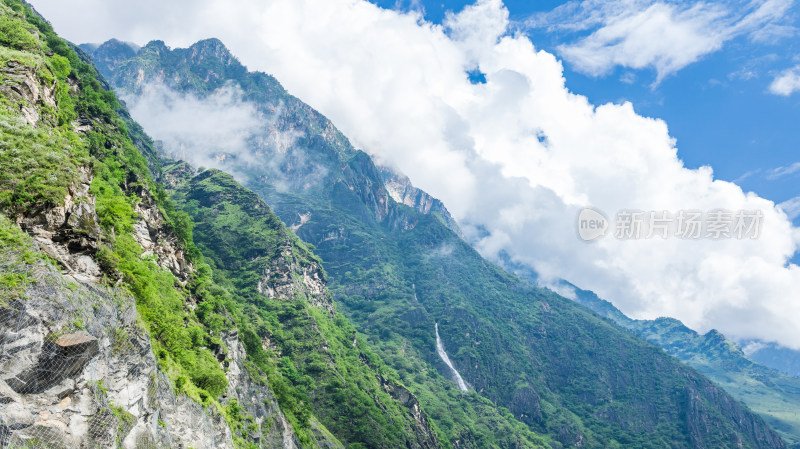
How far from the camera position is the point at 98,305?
31.3 meters

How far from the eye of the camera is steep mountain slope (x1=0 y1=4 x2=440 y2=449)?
80.6 feet

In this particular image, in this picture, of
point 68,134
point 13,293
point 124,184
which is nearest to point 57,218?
point 13,293

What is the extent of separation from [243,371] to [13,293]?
52994 mm

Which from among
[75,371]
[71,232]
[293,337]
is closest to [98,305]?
[75,371]

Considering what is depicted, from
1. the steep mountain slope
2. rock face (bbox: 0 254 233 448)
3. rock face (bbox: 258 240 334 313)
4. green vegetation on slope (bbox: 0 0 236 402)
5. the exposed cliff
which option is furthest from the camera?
rock face (bbox: 258 240 334 313)

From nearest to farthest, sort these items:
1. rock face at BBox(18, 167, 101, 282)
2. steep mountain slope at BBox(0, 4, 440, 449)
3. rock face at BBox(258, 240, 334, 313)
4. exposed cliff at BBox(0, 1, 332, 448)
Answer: exposed cliff at BBox(0, 1, 332, 448) → steep mountain slope at BBox(0, 4, 440, 449) → rock face at BBox(18, 167, 101, 282) → rock face at BBox(258, 240, 334, 313)

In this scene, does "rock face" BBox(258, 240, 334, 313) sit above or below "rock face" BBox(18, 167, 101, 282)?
above

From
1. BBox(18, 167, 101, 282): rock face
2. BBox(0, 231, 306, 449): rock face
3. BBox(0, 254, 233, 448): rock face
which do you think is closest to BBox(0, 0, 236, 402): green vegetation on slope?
BBox(18, 167, 101, 282): rock face

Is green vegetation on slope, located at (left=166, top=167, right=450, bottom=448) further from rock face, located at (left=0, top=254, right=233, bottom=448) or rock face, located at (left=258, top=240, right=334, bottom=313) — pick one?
rock face, located at (left=0, top=254, right=233, bottom=448)

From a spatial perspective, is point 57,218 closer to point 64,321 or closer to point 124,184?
point 64,321

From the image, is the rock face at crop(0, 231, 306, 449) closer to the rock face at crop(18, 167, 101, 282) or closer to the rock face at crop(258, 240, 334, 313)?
the rock face at crop(18, 167, 101, 282)

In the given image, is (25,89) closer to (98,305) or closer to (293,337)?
(98,305)

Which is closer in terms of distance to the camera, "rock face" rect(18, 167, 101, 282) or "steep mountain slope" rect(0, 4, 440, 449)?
"steep mountain slope" rect(0, 4, 440, 449)

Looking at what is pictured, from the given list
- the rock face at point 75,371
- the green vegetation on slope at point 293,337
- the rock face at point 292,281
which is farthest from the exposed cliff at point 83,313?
the rock face at point 292,281
